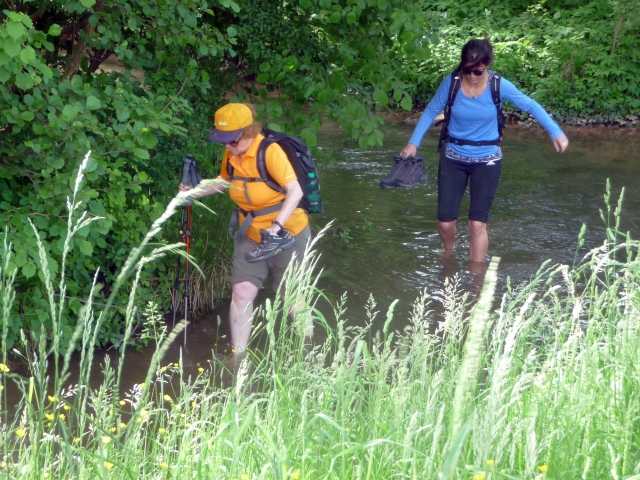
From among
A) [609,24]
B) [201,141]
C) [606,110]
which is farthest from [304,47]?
[609,24]

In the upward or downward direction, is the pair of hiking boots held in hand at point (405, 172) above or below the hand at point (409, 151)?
below

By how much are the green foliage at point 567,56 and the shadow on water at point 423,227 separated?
3.19m

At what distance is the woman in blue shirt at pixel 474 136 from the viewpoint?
6578 mm

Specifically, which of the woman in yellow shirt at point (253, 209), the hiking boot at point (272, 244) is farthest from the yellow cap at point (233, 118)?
the hiking boot at point (272, 244)

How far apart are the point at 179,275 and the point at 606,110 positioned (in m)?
13.8

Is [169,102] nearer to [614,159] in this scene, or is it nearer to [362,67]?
[362,67]

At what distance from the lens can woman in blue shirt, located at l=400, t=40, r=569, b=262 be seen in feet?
21.6

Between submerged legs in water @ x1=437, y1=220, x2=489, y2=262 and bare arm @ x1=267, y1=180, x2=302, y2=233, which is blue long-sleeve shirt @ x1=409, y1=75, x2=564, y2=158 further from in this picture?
bare arm @ x1=267, y1=180, x2=302, y2=233

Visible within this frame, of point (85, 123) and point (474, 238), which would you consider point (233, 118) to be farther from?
point (474, 238)

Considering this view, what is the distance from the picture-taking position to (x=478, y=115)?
6750 mm

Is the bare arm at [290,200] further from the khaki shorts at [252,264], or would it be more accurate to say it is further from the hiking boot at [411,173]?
the hiking boot at [411,173]

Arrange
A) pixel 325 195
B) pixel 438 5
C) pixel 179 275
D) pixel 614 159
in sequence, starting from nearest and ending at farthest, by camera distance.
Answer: pixel 179 275 → pixel 325 195 → pixel 614 159 → pixel 438 5

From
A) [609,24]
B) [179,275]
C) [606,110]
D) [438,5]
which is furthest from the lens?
[438,5]

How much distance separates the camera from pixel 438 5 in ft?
71.8
